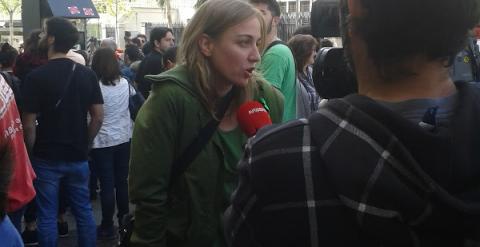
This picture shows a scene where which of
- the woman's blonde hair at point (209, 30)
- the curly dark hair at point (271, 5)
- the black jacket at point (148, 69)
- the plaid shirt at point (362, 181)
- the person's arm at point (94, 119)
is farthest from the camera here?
the black jacket at point (148, 69)

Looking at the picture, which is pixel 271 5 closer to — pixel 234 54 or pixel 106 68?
pixel 234 54

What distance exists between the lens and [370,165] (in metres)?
1.03

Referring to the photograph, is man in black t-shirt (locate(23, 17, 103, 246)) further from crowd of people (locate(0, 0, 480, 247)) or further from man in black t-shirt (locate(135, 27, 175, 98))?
man in black t-shirt (locate(135, 27, 175, 98))

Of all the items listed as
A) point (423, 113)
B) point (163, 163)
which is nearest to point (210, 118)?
point (163, 163)

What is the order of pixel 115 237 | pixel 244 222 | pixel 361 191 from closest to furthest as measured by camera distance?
pixel 361 191 < pixel 244 222 < pixel 115 237

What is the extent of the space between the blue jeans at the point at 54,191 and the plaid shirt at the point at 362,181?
141 inches

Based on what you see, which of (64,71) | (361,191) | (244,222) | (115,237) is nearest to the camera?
(361,191)

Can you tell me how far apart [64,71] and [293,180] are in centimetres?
365

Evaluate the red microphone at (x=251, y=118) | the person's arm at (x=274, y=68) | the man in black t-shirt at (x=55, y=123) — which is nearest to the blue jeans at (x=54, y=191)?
the man in black t-shirt at (x=55, y=123)

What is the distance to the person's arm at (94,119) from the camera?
4859 millimetres

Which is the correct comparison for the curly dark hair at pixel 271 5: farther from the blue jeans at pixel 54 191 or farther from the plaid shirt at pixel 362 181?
the plaid shirt at pixel 362 181

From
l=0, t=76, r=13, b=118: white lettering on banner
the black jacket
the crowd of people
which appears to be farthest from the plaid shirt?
the black jacket

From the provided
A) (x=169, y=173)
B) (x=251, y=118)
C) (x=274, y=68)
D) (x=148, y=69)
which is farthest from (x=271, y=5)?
(x=148, y=69)

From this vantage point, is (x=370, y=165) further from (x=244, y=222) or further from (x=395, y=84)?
(x=244, y=222)
